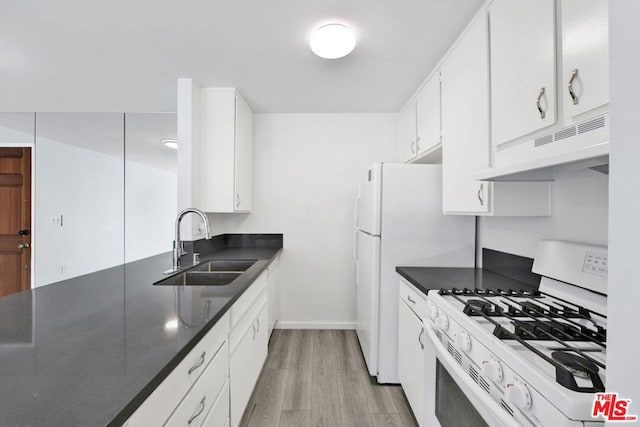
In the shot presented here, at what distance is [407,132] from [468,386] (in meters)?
2.25

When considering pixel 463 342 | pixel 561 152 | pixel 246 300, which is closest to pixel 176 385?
pixel 246 300

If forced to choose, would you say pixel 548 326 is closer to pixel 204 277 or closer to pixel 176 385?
pixel 176 385

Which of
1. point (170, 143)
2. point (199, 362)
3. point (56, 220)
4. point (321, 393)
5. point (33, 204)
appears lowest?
point (321, 393)

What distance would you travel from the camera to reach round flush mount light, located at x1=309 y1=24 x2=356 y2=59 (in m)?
1.63

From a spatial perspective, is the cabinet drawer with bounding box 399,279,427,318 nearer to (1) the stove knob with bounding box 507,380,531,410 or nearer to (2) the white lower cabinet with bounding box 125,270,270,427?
(1) the stove knob with bounding box 507,380,531,410

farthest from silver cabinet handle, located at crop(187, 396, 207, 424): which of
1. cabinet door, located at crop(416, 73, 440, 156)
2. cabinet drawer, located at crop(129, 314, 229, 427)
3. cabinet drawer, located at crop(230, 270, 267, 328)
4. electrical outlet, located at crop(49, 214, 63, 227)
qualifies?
electrical outlet, located at crop(49, 214, 63, 227)

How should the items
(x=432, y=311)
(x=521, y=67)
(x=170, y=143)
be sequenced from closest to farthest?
(x=521, y=67) → (x=432, y=311) → (x=170, y=143)

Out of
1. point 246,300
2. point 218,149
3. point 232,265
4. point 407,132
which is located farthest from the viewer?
point 407,132

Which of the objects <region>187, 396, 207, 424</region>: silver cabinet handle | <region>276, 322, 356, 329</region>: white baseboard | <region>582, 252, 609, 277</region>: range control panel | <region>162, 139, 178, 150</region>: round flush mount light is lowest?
<region>276, 322, 356, 329</region>: white baseboard

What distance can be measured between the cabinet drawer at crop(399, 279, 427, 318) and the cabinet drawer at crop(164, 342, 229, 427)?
3.25ft

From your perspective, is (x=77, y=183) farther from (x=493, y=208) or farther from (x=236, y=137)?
(x=493, y=208)

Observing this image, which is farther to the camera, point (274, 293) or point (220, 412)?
point (274, 293)

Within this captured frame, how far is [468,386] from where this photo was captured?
0.93 metres

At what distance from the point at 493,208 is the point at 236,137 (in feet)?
6.67
